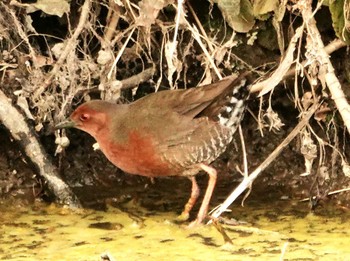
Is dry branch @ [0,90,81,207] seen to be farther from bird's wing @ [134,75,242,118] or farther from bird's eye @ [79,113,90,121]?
bird's wing @ [134,75,242,118]

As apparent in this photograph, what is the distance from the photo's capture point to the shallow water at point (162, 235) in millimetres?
5199

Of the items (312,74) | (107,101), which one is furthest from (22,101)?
(312,74)

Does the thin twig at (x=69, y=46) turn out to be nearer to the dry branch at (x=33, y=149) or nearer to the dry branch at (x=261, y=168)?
the dry branch at (x=33, y=149)

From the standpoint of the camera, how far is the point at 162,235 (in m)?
5.57

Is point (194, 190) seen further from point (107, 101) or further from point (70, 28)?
Result: point (70, 28)

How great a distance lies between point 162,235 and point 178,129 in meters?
0.59

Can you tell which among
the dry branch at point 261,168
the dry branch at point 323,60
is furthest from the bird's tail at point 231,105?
the dry branch at point 323,60

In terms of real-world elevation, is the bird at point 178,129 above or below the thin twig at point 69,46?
below

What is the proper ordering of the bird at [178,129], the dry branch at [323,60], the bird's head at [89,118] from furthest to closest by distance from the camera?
the bird's head at [89,118] → the bird at [178,129] → the dry branch at [323,60]

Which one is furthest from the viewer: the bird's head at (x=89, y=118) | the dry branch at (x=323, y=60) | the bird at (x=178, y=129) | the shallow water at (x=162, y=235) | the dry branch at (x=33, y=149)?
the dry branch at (x=33, y=149)

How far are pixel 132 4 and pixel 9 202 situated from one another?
147 cm

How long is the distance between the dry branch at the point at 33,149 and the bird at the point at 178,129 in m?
0.48

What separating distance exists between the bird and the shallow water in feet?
0.87

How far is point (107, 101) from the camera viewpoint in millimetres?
5906
